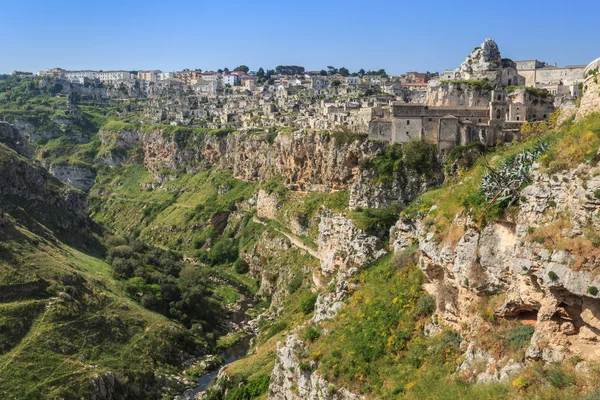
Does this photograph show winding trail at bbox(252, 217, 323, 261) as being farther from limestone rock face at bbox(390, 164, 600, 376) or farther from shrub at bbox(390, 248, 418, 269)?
limestone rock face at bbox(390, 164, 600, 376)

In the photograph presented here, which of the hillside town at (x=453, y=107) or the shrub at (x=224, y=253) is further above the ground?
the hillside town at (x=453, y=107)

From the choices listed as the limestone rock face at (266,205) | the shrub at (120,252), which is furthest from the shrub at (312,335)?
the shrub at (120,252)

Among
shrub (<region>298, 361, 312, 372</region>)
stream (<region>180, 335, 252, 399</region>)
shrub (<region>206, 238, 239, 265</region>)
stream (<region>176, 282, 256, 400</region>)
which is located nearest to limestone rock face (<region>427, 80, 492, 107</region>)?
stream (<region>176, 282, 256, 400</region>)

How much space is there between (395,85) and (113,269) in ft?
274

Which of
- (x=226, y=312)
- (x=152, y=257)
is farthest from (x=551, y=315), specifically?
(x=152, y=257)

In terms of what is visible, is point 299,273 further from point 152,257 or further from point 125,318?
point 152,257

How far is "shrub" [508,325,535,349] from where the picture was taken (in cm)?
1600

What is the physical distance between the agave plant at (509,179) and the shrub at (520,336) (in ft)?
12.4

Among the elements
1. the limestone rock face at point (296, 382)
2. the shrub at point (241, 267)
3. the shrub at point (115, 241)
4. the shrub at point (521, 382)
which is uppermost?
the shrub at point (521, 382)

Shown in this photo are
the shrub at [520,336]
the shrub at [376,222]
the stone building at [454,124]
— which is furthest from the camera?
the stone building at [454,124]

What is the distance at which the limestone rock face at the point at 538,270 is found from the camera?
14367 millimetres

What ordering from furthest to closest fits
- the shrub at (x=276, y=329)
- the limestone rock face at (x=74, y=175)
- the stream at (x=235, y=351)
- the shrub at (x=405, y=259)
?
the limestone rock face at (x=74, y=175) → the shrub at (x=276, y=329) → the stream at (x=235, y=351) → the shrub at (x=405, y=259)

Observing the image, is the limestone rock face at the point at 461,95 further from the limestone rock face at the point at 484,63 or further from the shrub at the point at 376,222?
the shrub at the point at 376,222

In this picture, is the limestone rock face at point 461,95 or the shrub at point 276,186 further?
the shrub at point 276,186
